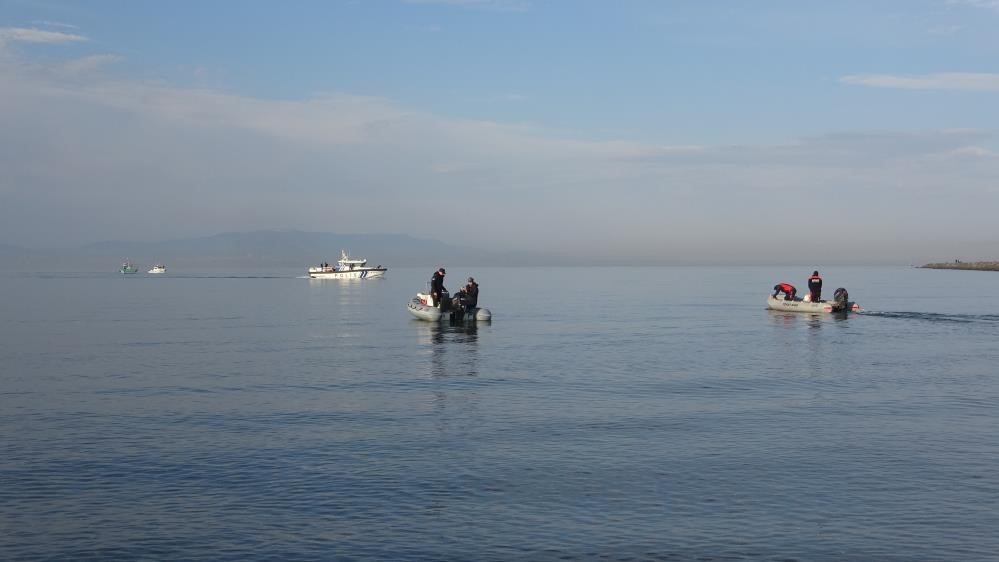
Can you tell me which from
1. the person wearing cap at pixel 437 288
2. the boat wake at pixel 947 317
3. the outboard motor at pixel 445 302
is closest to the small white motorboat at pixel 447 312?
the outboard motor at pixel 445 302

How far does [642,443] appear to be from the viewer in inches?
731

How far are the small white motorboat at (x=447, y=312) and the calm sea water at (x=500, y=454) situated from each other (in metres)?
13.1

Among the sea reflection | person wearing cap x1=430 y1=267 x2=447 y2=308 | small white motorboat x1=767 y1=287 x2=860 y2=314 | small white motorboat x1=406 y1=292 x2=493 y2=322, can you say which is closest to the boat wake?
small white motorboat x1=767 y1=287 x2=860 y2=314

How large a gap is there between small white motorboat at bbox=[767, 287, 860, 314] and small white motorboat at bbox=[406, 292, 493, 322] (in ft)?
68.9

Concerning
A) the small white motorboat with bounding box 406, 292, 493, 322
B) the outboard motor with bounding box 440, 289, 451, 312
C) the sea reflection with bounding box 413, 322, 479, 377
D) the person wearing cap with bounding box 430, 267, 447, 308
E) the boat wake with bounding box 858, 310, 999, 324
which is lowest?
the sea reflection with bounding box 413, 322, 479, 377

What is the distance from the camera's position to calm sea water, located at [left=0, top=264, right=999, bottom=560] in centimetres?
1248

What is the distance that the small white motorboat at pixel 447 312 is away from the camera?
51.2 meters

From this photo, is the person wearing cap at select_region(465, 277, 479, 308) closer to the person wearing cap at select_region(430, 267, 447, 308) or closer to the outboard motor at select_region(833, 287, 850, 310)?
the person wearing cap at select_region(430, 267, 447, 308)

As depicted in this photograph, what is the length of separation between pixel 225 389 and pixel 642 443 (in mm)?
13326

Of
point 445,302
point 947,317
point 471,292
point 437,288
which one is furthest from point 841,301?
point 437,288

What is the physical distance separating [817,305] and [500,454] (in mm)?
45274

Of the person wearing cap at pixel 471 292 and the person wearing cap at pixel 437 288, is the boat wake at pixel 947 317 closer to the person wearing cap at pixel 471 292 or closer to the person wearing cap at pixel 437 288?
the person wearing cap at pixel 471 292

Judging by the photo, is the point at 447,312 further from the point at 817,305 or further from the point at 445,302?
the point at 817,305

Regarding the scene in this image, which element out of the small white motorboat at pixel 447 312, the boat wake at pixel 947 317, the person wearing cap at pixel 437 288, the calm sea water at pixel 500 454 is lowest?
the calm sea water at pixel 500 454
